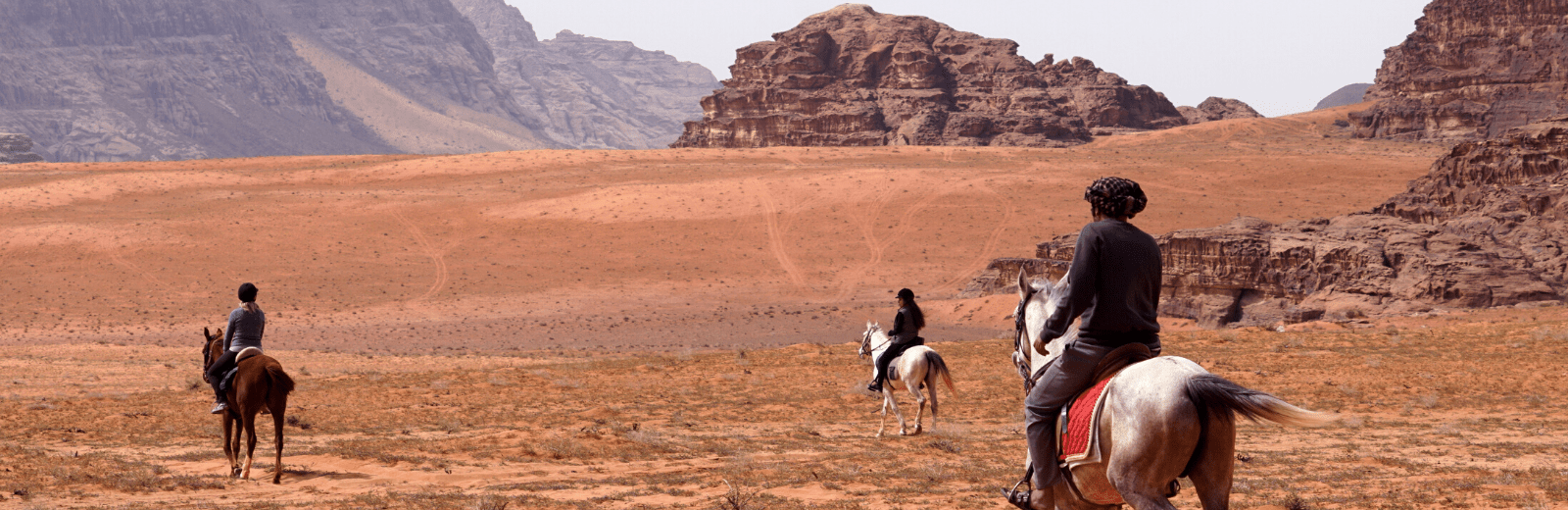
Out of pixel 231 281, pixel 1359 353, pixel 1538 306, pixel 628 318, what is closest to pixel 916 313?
pixel 1359 353

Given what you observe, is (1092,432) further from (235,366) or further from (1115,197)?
(235,366)

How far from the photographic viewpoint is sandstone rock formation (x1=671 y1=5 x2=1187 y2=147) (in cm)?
9281

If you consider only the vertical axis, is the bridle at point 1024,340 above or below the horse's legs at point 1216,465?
above

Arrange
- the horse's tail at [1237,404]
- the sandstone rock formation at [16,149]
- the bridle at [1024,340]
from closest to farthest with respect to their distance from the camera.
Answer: the horse's tail at [1237,404] < the bridle at [1024,340] < the sandstone rock formation at [16,149]

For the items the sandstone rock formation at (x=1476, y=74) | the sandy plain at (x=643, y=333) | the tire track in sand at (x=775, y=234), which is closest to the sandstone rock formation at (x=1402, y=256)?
the sandy plain at (x=643, y=333)

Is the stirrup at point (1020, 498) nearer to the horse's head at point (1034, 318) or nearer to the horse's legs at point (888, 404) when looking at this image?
the horse's head at point (1034, 318)

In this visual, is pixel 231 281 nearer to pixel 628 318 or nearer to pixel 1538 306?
pixel 628 318

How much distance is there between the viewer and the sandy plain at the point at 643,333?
11703 mm

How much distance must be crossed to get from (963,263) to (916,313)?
115 feet

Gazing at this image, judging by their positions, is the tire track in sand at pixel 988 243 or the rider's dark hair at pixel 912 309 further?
the tire track in sand at pixel 988 243

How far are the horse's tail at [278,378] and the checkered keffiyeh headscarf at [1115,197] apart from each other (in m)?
8.78

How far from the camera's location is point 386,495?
10648mm

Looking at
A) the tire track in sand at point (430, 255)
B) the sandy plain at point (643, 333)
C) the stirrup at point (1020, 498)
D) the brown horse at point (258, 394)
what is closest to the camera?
the stirrup at point (1020, 498)

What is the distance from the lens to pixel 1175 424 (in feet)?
18.2
